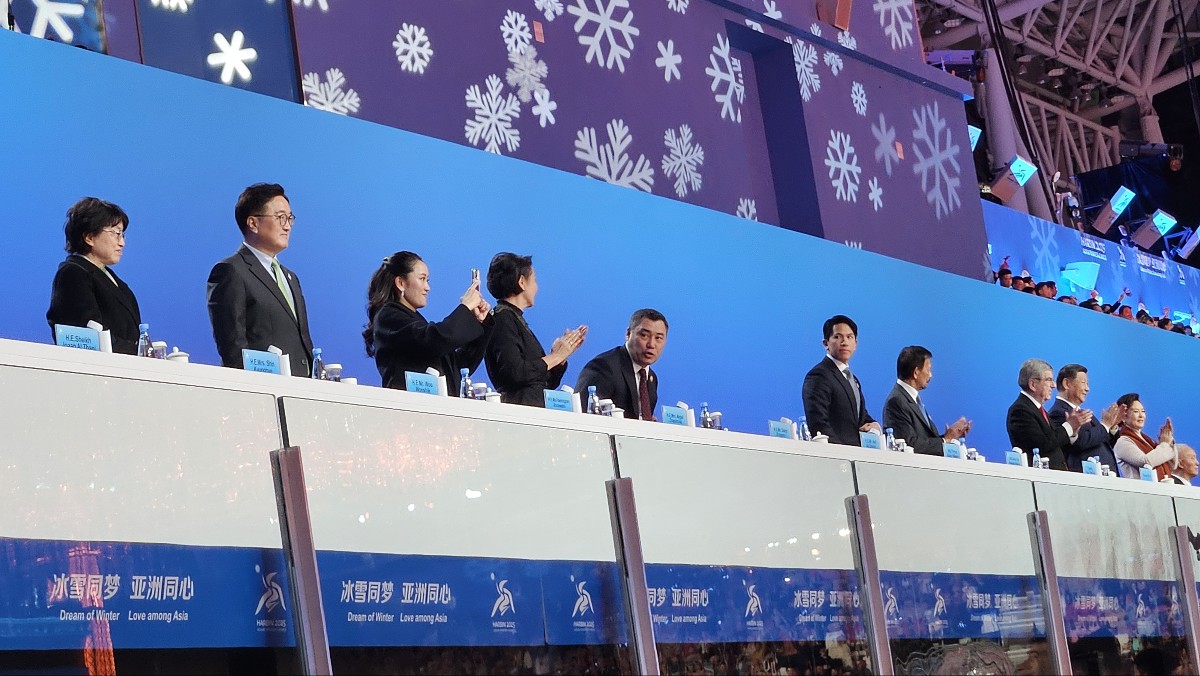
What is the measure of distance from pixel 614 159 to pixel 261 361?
4030mm

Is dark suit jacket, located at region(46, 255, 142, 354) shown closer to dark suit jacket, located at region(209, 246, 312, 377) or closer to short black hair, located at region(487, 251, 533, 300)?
dark suit jacket, located at region(209, 246, 312, 377)

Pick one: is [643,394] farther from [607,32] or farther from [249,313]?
[607,32]

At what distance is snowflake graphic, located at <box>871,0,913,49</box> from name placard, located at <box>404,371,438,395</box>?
19.8 feet

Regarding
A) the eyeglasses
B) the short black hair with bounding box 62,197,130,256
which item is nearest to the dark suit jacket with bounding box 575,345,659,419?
the eyeglasses

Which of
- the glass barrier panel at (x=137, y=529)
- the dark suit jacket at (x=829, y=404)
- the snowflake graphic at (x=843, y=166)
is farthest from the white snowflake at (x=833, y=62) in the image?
the glass barrier panel at (x=137, y=529)

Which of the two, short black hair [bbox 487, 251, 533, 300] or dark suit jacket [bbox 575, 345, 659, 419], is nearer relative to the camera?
short black hair [bbox 487, 251, 533, 300]

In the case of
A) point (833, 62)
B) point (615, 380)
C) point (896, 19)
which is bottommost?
point (615, 380)

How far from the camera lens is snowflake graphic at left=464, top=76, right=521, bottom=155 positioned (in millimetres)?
5867

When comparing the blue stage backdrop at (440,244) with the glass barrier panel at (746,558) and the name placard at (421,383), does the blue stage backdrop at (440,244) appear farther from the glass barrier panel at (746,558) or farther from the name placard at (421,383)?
the glass barrier panel at (746,558)

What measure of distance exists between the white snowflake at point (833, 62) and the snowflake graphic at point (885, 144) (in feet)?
1.25

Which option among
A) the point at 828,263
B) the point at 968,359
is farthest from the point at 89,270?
the point at 968,359

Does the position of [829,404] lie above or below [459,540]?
Answer: above

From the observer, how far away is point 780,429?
3.93 m

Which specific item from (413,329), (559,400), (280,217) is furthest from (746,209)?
(559,400)
